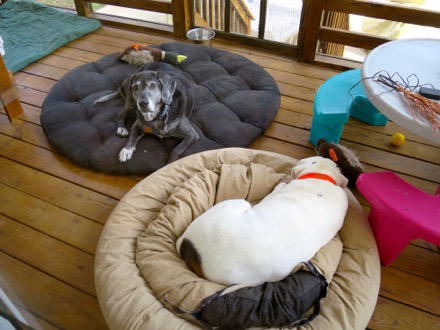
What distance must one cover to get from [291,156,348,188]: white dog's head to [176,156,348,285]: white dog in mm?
124

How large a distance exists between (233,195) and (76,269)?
81 centimetres

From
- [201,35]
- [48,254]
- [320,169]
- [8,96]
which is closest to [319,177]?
[320,169]

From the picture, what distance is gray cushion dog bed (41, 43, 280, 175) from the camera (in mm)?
2290

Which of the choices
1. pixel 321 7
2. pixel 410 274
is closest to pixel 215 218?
pixel 410 274

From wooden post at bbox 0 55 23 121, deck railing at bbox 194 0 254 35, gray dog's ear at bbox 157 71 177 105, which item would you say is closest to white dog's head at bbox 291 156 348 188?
gray dog's ear at bbox 157 71 177 105

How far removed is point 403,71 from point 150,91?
4.27 ft

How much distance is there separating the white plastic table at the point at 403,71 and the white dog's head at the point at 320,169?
318 mm

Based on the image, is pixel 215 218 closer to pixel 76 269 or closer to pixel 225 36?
pixel 76 269

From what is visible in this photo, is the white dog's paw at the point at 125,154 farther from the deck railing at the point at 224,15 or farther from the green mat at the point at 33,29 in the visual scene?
the deck railing at the point at 224,15

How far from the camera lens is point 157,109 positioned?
2.25 meters

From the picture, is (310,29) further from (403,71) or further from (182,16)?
(403,71)

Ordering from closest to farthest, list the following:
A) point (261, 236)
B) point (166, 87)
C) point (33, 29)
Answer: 1. point (261, 236)
2. point (166, 87)
3. point (33, 29)

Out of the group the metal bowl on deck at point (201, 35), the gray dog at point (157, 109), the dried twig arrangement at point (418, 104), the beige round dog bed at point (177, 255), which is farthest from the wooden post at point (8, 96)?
the dried twig arrangement at point (418, 104)

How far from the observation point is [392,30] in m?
3.64
